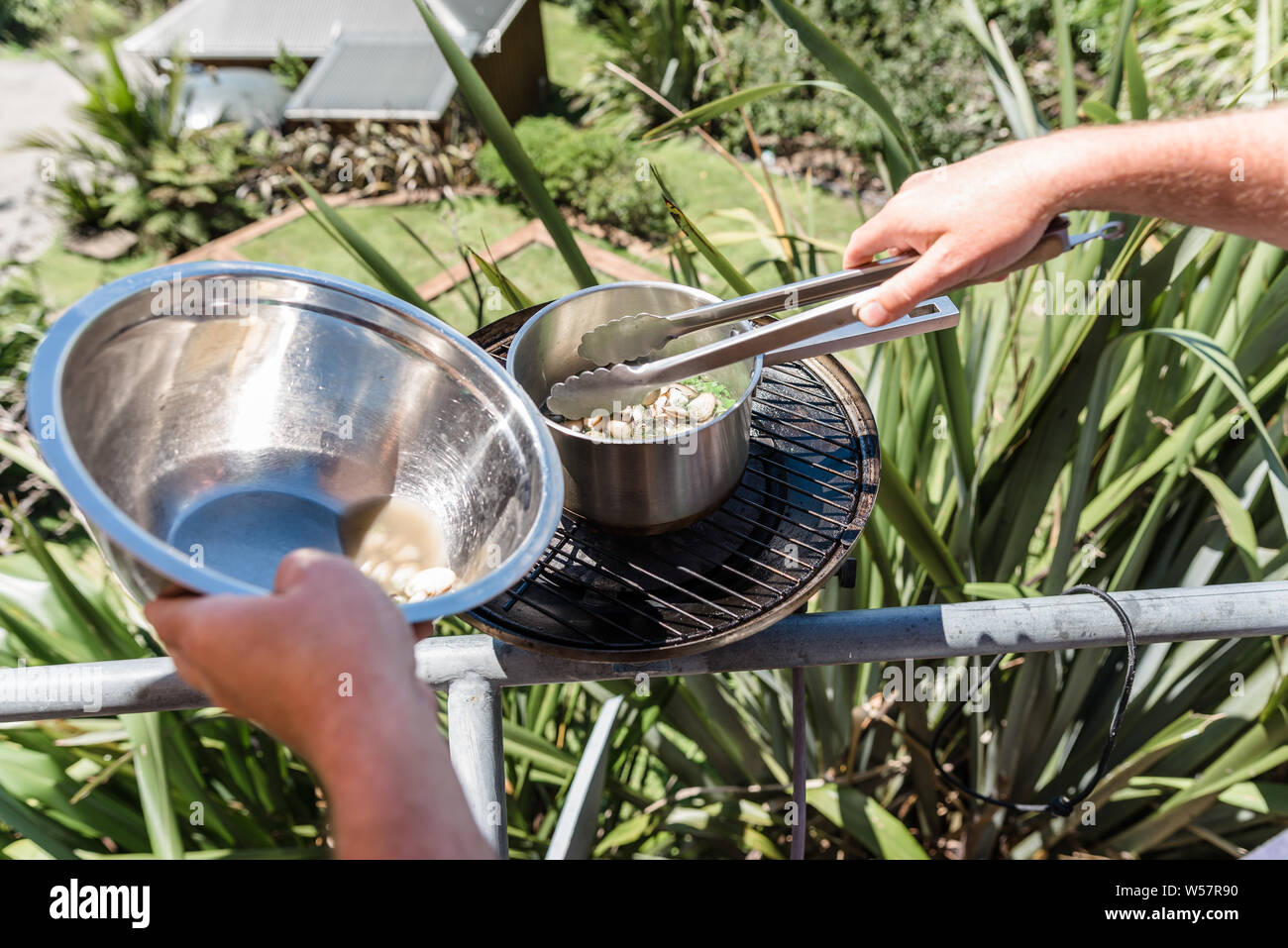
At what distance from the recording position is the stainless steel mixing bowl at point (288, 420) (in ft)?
2.57

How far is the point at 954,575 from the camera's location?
3.95 feet

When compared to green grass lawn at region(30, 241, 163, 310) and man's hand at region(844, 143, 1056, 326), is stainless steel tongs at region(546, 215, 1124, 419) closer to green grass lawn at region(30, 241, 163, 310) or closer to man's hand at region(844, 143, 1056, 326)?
man's hand at region(844, 143, 1056, 326)

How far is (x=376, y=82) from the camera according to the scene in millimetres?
5680

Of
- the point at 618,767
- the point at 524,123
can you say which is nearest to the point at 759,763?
the point at 618,767

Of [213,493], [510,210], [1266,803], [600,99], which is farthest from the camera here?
[600,99]

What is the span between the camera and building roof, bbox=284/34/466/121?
547 centimetres

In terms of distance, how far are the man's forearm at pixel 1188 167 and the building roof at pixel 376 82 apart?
16.4 ft

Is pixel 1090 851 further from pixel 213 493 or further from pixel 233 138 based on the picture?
pixel 233 138

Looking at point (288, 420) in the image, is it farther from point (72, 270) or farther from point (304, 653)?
point (72, 270)

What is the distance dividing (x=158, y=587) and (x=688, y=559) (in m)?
0.52

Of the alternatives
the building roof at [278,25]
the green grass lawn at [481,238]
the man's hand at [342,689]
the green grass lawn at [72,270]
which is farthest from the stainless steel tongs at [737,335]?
the building roof at [278,25]

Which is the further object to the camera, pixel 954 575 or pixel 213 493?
pixel 954 575

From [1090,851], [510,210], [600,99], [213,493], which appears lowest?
[1090,851]

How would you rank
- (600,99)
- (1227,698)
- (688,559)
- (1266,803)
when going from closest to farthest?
(688,559), (1266,803), (1227,698), (600,99)
